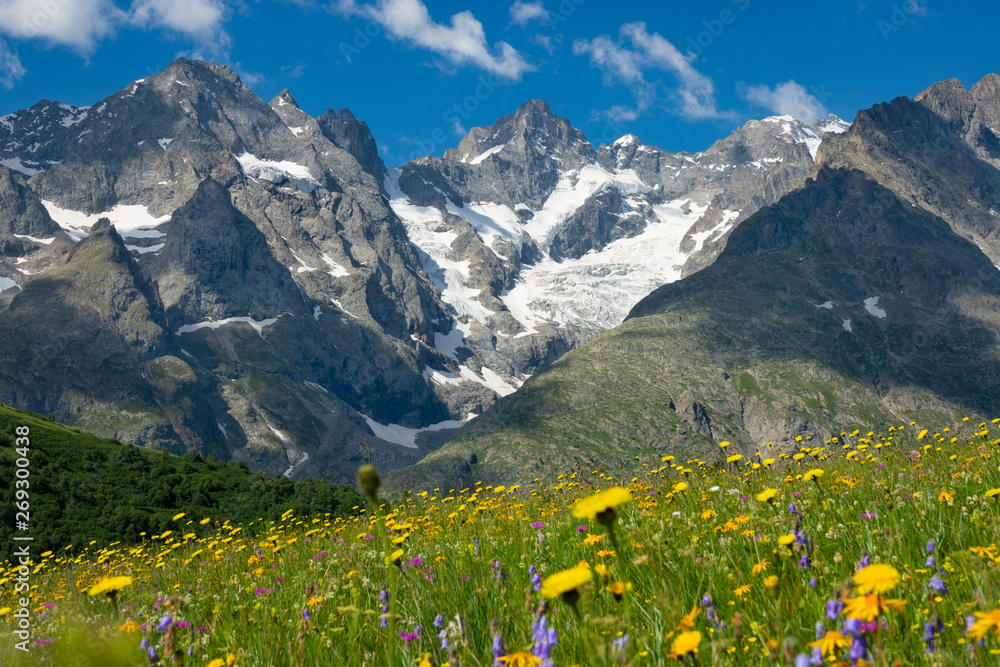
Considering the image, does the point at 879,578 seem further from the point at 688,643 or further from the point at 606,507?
the point at 606,507

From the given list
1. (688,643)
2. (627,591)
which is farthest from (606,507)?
(627,591)

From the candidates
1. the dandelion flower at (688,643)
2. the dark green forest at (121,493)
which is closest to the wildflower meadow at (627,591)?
the dandelion flower at (688,643)

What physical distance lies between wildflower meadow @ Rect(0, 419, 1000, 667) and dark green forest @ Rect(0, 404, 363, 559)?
885 inches

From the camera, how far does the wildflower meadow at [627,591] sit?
103 inches

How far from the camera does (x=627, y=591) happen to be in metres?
3.22

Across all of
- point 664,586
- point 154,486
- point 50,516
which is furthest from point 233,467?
point 664,586

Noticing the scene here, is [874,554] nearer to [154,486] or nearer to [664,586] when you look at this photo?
[664,586]

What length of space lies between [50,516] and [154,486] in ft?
25.4

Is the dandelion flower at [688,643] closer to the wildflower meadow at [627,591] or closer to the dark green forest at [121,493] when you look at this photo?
the wildflower meadow at [627,591]

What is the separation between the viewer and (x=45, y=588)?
39.3 ft

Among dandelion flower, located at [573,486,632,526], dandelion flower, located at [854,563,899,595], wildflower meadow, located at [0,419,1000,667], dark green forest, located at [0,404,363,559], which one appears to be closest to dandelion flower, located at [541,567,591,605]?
wildflower meadow, located at [0,419,1000,667]

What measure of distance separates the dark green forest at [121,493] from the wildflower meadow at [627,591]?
22483 mm

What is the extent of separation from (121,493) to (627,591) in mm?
45551

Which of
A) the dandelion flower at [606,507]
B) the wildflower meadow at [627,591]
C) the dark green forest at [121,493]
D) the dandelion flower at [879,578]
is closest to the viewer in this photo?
the dandelion flower at [879,578]
